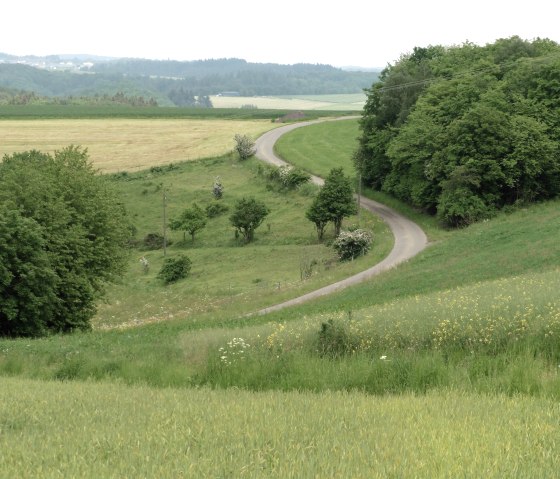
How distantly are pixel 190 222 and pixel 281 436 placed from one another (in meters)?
62.1

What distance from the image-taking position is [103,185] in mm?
44688

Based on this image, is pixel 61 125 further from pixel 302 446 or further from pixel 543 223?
pixel 302 446

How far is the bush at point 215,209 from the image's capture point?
253ft

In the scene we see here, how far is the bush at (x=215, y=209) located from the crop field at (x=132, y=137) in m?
28.4

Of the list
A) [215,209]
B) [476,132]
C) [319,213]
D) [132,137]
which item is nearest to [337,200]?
[319,213]

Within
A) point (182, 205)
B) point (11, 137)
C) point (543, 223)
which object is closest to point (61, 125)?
point (11, 137)

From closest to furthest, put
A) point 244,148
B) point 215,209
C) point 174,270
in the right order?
1. point 174,270
2. point 215,209
3. point 244,148

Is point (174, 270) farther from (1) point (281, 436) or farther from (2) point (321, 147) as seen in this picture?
(2) point (321, 147)

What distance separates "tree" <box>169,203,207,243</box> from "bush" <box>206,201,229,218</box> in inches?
222

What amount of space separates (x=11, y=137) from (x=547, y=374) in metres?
126

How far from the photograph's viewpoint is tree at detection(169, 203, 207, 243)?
227 ft

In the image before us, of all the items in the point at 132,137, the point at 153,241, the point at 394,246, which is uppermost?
the point at 132,137

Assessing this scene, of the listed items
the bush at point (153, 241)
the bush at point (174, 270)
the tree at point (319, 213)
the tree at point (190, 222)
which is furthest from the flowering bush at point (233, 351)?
the bush at point (153, 241)

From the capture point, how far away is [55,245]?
35844mm
